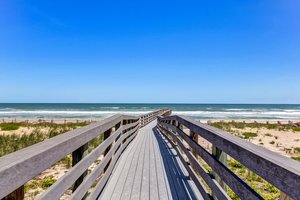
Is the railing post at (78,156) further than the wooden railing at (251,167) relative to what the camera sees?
Yes

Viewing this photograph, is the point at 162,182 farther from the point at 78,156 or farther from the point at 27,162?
the point at 27,162

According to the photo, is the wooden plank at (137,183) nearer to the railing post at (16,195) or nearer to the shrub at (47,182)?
the shrub at (47,182)

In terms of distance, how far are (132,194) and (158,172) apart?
136cm

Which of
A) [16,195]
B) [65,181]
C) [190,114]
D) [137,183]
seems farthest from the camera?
[190,114]

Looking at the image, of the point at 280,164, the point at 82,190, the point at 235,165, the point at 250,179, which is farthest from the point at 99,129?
the point at 235,165

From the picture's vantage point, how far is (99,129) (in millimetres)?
3484

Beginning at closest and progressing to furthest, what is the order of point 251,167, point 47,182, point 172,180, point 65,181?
point 251,167 < point 65,181 < point 172,180 < point 47,182

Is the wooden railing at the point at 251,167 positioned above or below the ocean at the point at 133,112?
above

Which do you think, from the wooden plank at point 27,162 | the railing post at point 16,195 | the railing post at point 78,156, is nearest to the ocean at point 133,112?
the railing post at point 78,156

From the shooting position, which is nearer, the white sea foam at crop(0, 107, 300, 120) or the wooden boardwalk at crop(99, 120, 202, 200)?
the wooden boardwalk at crop(99, 120, 202, 200)

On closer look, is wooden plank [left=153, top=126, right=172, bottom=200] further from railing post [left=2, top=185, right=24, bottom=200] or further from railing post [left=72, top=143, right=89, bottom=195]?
railing post [left=2, top=185, right=24, bottom=200]

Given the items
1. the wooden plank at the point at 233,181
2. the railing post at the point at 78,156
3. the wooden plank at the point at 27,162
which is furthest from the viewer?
the railing post at the point at 78,156

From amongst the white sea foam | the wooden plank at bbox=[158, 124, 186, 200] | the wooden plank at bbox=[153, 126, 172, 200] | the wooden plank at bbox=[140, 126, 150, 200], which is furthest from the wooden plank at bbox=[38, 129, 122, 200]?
the white sea foam

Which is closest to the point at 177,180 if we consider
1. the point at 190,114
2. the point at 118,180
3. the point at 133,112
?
the point at 118,180
